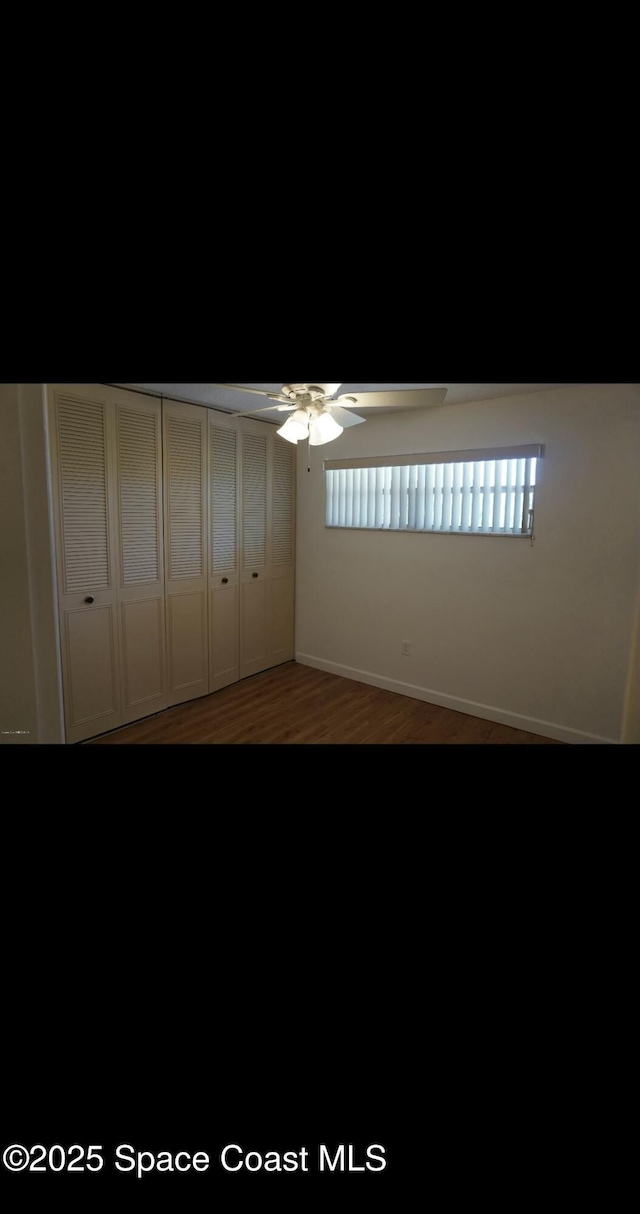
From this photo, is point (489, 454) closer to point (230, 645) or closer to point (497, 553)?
point (497, 553)

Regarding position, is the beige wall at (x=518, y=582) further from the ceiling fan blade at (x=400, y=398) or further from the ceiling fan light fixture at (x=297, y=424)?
the ceiling fan light fixture at (x=297, y=424)

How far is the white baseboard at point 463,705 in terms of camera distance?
293 centimetres

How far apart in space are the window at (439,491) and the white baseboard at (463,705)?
1.24m

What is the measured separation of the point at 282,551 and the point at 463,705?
6.83 feet

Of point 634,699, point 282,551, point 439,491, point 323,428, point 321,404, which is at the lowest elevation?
point 634,699

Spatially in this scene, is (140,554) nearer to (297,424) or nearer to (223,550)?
(223,550)

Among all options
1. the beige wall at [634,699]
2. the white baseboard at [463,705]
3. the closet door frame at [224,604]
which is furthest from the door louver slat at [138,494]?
the beige wall at [634,699]

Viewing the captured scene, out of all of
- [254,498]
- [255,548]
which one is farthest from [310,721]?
[254,498]

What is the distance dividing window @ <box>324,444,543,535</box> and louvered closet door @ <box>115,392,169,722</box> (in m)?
1.58

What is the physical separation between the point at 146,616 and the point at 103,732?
0.79 meters

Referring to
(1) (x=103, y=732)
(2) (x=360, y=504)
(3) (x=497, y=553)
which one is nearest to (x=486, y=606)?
(3) (x=497, y=553)

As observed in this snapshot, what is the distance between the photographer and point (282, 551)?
4.32m
